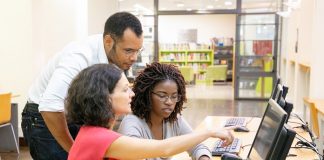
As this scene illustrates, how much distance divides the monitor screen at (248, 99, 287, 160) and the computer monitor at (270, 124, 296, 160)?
0.03 m

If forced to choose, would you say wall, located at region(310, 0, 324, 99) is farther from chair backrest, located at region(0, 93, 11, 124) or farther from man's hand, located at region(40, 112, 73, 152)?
man's hand, located at region(40, 112, 73, 152)

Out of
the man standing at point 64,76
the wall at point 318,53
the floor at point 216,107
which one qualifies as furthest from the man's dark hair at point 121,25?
the floor at point 216,107

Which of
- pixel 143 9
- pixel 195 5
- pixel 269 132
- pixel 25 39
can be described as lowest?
pixel 269 132

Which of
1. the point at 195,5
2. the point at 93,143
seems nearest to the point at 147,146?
the point at 93,143

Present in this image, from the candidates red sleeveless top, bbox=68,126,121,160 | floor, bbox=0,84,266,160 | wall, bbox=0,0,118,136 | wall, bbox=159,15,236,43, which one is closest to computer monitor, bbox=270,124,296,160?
red sleeveless top, bbox=68,126,121,160

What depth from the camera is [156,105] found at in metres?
2.17

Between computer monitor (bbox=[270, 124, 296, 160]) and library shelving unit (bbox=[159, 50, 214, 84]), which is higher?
computer monitor (bbox=[270, 124, 296, 160])

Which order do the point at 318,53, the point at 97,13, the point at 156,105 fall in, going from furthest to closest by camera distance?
1. the point at 97,13
2. the point at 318,53
3. the point at 156,105

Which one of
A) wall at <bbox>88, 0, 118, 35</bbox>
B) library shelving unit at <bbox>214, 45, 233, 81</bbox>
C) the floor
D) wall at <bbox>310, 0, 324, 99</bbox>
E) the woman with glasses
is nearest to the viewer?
the woman with glasses

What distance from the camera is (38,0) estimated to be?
17.9 feet

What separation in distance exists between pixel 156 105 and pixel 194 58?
Answer: 44.2 feet

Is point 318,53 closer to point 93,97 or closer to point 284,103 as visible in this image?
point 284,103

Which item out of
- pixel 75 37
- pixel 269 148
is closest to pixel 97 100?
pixel 269 148

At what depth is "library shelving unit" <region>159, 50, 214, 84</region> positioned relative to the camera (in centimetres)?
1527
